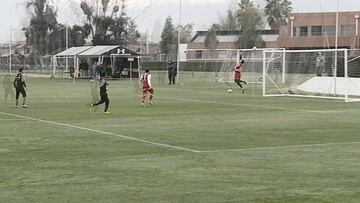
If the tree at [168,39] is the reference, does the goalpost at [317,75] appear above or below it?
below

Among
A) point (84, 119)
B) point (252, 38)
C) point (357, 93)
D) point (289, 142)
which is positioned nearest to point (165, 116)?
point (84, 119)

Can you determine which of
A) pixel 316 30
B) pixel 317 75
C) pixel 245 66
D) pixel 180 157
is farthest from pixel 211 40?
pixel 180 157

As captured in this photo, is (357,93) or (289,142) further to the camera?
(357,93)

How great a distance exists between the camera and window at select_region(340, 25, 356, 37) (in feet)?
293

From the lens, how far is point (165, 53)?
111 metres

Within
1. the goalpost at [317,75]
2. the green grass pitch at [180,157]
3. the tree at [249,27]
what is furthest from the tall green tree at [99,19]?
the green grass pitch at [180,157]

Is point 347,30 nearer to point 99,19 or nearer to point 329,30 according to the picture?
point 329,30

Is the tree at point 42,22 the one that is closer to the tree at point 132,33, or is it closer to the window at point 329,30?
the tree at point 132,33

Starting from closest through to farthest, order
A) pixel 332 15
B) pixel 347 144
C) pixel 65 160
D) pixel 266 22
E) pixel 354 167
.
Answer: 1. pixel 354 167
2. pixel 65 160
3. pixel 347 144
4. pixel 332 15
5. pixel 266 22

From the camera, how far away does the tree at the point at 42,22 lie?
10956cm

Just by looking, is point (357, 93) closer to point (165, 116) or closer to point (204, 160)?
point (165, 116)

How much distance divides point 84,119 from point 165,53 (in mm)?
89140

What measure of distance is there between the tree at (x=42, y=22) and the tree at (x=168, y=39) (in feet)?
59.0

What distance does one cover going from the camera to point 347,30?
90312mm
